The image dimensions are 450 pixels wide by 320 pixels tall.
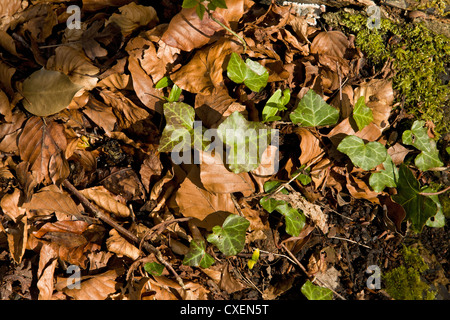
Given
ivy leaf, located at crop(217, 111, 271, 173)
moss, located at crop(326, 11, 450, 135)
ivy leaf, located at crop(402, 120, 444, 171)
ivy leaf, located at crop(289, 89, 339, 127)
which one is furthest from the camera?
moss, located at crop(326, 11, 450, 135)

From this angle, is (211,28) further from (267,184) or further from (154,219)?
(154,219)

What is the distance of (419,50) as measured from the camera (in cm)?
200

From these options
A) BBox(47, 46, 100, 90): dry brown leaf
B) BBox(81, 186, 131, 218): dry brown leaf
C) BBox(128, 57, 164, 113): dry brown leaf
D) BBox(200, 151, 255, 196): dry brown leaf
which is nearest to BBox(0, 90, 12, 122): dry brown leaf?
BBox(47, 46, 100, 90): dry brown leaf

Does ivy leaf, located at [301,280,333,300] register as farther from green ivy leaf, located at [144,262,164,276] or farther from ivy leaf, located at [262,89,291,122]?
ivy leaf, located at [262,89,291,122]

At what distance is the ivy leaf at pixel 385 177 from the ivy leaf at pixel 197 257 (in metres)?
0.89

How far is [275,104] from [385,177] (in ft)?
2.20

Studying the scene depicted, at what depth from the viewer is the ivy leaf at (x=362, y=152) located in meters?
1.71

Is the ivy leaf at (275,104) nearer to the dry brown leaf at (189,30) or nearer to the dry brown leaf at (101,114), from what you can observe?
the dry brown leaf at (189,30)

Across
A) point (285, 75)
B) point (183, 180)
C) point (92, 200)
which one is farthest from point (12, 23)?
point (285, 75)

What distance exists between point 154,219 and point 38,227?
1.85 ft

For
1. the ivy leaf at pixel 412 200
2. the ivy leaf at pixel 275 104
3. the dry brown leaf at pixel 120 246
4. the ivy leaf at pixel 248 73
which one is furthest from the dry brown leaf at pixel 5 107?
the ivy leaf at pixel 412 200

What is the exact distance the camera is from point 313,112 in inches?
68.1

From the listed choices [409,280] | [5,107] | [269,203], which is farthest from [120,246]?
[409,280]

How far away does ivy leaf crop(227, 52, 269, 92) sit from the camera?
1.70m
